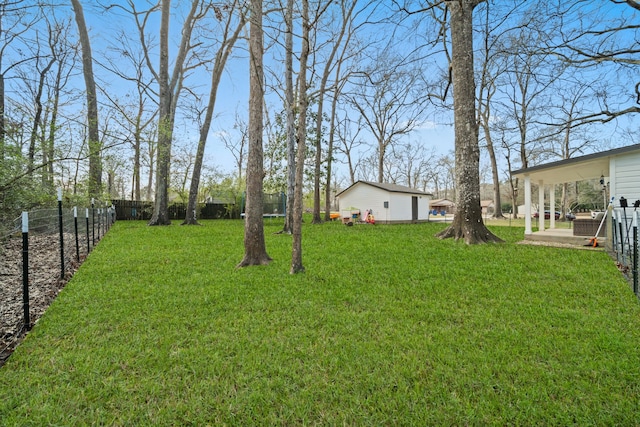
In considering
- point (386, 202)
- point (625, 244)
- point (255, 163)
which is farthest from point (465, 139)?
point (386, 202)

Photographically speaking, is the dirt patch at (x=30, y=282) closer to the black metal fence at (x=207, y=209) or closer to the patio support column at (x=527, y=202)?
the patio support column at (x=527, y=202)

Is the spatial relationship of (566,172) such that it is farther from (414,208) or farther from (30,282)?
(30,282)

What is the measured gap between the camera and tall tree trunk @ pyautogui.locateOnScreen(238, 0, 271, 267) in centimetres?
506

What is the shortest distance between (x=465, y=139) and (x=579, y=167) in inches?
144

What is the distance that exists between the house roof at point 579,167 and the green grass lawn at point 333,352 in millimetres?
4168

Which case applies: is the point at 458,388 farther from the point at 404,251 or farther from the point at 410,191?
the point at 410,191

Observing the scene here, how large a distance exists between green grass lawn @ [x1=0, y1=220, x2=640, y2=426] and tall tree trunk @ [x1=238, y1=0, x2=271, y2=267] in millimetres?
905

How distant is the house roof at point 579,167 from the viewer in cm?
684

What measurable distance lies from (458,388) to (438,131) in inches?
670

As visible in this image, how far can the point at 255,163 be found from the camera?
16.9ft

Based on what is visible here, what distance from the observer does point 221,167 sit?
21500 millimetres

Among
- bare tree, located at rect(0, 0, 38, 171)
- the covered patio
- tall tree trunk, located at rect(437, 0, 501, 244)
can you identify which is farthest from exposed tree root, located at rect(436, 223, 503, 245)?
bare tree, located at rect(0, 0, 38, 171)

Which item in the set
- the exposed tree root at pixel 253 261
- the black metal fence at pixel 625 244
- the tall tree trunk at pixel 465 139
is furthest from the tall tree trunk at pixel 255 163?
the black metal fence at pixel 625 244

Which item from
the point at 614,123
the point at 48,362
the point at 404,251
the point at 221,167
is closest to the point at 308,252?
the point at 404,251
